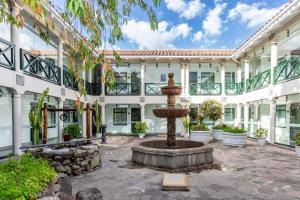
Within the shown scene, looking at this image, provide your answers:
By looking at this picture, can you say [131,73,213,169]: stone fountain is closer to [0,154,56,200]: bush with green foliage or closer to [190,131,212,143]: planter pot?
[0,154,56,200]: bush with green foliage

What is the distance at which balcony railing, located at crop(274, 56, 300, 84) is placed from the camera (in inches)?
393

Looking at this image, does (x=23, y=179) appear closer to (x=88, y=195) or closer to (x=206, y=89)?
(x=88, y=195)

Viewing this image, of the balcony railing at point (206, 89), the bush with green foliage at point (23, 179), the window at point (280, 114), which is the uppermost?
the balcony railing at point (206, 89)

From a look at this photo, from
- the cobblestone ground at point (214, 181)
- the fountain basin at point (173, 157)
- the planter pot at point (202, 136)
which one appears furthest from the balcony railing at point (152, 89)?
the fountain basin at point (173, 157)

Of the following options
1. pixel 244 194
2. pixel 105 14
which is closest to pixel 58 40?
pixel 105 14

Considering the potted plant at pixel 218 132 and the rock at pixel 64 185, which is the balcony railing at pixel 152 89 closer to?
the potted plant at pixel 218 132

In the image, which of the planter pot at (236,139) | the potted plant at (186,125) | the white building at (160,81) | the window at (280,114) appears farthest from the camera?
the potted plant at (186,125)

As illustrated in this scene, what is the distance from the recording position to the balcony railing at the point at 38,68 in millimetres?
8656

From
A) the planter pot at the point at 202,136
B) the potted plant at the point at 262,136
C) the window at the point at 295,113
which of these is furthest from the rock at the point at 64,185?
the window at the point at 295,113

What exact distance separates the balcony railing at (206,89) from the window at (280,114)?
5.11m

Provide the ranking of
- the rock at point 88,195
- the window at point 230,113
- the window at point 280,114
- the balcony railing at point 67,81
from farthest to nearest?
the window at point 230,113 → the balcony railing at point 67,81 → the window at point 280,114 → the rock at point 88,195

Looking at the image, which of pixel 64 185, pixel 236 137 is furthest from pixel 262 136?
pixel 64 185

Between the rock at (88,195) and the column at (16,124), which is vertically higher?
the column at (16,124)

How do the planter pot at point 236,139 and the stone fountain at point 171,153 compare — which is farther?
the planter pot at point 236,139
